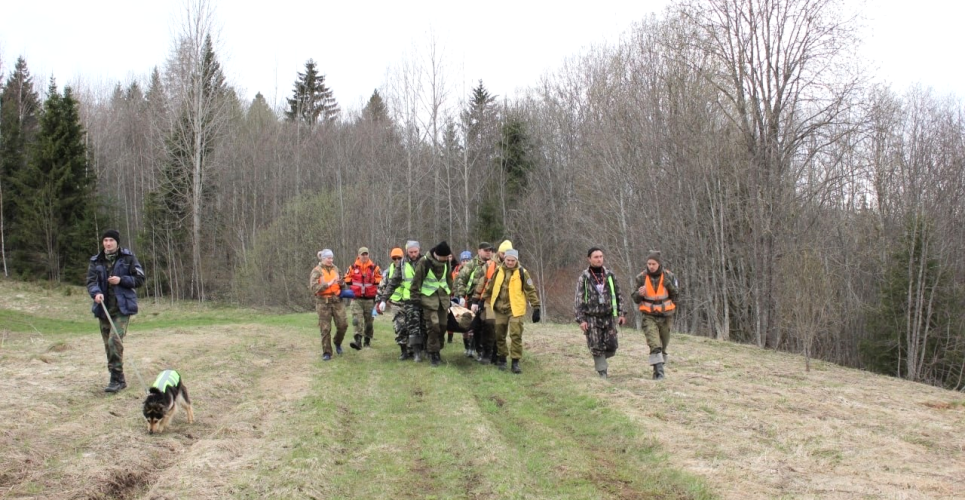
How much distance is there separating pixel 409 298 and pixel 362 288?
2.43 m

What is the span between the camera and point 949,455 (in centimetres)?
668

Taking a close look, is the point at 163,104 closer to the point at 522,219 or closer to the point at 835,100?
the point at 522,219

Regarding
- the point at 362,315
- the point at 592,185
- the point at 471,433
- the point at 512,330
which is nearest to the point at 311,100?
the point at 592,185

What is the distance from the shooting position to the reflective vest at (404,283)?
11992 mm

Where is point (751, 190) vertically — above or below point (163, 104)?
below

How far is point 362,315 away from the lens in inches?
574

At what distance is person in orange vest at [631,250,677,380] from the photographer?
33.5 ft

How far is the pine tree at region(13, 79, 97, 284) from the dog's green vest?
39.3 metres

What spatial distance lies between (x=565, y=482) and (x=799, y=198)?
781 inches

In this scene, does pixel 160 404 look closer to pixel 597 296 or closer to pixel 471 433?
pixel 471 433

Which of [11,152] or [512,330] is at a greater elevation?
[11,152]

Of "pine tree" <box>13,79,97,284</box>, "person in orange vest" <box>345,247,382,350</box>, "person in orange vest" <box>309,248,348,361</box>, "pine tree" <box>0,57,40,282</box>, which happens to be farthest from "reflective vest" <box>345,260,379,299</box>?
"pine tree" <box>0,57,40,282</box>

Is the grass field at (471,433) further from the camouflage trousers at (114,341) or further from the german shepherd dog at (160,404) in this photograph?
the camouflage trousers at (114,341)

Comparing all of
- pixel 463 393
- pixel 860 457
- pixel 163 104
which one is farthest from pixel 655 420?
pixel 163 104
